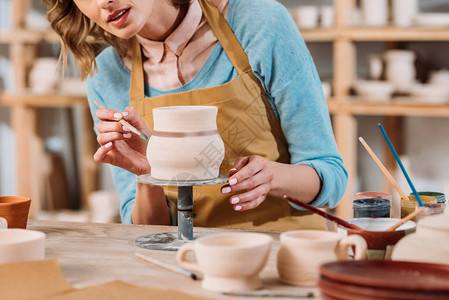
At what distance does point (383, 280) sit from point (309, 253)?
21 centimetres

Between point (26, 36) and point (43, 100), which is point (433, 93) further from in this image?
point (26, 36)

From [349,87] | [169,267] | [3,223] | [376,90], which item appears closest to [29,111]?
[349,87]

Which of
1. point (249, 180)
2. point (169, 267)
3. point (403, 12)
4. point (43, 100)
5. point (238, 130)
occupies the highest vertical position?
point (403, 12)

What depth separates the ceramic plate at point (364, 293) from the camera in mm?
762

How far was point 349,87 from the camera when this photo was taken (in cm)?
324

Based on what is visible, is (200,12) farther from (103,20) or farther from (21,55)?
(21,55)

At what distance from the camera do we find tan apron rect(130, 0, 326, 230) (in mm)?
1681

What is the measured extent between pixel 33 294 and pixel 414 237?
1.99ft

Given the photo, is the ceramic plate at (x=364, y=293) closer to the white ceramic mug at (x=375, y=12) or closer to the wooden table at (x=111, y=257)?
the wooden table at (x=111, y=257)

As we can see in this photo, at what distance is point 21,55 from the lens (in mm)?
3705

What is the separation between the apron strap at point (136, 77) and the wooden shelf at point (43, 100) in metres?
1.81

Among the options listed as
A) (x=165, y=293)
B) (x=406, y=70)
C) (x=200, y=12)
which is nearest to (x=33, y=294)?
(x=165, y=293)

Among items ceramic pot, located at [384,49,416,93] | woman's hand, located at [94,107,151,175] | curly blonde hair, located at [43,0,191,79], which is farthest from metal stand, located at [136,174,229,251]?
ceramic pot, located at [384,49,416,93]

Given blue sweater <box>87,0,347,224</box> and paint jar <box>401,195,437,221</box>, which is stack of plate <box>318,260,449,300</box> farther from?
blue sweater <box>87,0,347,224</box>
